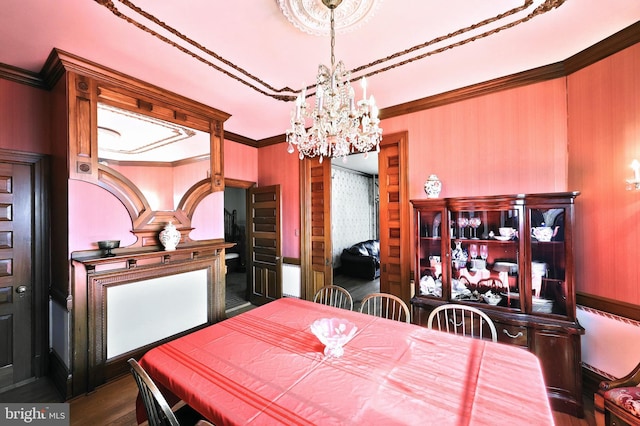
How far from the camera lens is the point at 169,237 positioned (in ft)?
9.21

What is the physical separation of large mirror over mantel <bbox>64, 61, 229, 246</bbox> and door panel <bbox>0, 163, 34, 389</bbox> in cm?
65

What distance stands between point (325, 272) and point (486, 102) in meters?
2.89

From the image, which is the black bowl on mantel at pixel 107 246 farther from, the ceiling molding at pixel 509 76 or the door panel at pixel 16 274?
the ceiling molding at pixel 509 76

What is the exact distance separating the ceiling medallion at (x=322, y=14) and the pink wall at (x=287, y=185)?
2.35 meters

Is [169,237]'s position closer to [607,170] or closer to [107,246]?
[107,246]

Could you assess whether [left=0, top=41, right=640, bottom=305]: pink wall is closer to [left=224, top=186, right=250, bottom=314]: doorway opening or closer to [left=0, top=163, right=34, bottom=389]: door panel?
[left=0, top=163, right=34, bottom=389]: door panel

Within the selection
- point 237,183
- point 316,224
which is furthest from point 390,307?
point 237,183

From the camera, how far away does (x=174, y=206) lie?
3020 millimetres

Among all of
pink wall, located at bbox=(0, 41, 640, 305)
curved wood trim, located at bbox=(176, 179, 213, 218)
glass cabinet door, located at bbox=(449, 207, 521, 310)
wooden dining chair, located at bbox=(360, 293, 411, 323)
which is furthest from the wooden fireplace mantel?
glass cabinet door, located at bbox=(449, 207, 521, 310)

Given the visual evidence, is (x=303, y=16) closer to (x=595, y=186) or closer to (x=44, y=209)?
(x=595, y=186)

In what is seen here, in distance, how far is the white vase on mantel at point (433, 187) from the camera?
2.71m

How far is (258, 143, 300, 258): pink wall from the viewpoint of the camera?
414 cm

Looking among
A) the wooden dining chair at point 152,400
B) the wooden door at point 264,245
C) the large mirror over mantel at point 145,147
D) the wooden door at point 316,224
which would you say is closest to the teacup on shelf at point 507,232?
the wooden door at point 316,224

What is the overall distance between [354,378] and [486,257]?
197cm
